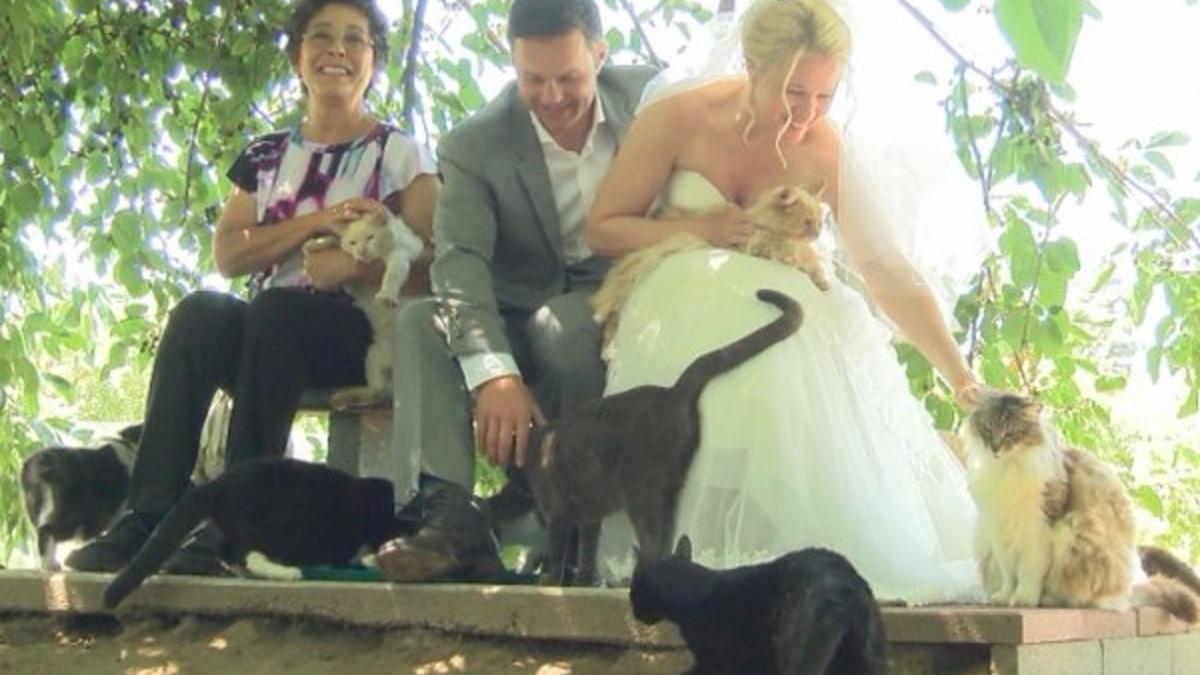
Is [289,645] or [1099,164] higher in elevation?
[1099,164]

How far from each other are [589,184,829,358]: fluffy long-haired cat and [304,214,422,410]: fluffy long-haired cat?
27.2 inches

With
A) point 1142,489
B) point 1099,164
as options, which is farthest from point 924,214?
point 1142,489

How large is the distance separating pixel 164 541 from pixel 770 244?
1343 millimetres

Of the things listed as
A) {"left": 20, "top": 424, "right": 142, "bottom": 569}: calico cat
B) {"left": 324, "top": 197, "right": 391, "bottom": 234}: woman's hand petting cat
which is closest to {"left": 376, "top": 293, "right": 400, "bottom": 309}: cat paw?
{"left": 324, "top": 197, "right": 391, "bottom": 234}: woman's hand petting cat

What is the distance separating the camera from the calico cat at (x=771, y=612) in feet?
7.93

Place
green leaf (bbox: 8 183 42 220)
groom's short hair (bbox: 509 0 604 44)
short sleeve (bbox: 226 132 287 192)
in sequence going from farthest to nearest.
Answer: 1. green leaf (bbox: 8 183 42 220)
2. short sleeve (bbox: 226 132 287 192)
3. groom's short hair (bbox: 509 0 604 44)

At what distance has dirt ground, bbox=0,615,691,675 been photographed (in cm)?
305

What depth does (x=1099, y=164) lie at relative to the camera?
4.12 meters

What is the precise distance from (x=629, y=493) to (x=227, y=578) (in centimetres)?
99

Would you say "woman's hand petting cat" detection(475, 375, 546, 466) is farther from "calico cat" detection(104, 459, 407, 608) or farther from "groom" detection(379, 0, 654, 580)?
"calico cat" detection(104, 459, 407, 608)

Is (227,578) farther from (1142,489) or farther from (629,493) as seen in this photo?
(1142,489)

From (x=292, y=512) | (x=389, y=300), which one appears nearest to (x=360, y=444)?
(x=389, y=300)

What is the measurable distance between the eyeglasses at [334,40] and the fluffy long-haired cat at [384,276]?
1.56 ft

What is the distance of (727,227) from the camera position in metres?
3.49
